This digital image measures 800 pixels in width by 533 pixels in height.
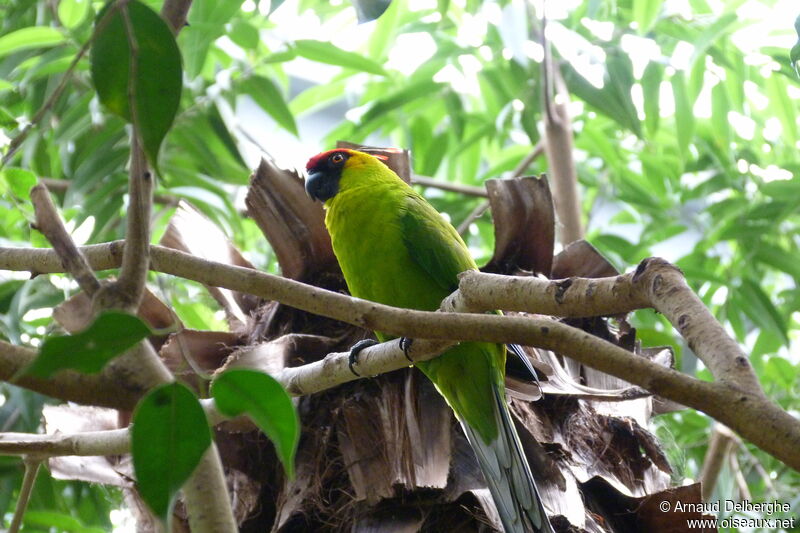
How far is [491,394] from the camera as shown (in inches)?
75.9

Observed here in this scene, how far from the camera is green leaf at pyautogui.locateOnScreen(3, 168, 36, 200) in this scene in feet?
5.79

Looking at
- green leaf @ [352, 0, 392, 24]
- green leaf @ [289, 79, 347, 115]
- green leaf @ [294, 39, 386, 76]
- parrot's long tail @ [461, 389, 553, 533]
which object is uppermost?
green leaf @ [352, 0, 392, 24]

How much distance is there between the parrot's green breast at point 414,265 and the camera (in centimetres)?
193

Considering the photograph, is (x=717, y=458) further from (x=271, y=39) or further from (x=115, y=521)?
(x=271, y=39)

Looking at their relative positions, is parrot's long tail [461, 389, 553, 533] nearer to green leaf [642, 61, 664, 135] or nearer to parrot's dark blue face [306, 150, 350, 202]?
parrot's dark blue face [306, 150, 350, 202]

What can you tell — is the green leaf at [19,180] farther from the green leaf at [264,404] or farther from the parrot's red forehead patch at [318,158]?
the green leaf at [264,404]

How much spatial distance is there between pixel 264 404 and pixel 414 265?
4.36 ft

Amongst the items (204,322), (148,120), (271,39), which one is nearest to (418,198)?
(204,322)

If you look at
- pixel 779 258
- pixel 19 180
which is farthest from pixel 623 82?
pixel 19 180

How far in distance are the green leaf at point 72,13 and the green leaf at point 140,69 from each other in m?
2.04

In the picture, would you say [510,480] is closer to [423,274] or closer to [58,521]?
[423,274]

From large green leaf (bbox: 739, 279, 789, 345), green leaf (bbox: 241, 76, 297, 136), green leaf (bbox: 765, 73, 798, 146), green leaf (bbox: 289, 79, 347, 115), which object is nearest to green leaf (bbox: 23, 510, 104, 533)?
green leaf (bbox: 241, 76, 297, 136)

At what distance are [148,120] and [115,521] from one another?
2.39 meters

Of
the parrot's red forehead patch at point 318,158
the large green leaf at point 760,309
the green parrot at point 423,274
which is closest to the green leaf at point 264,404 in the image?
the green parrot at point 423,274
